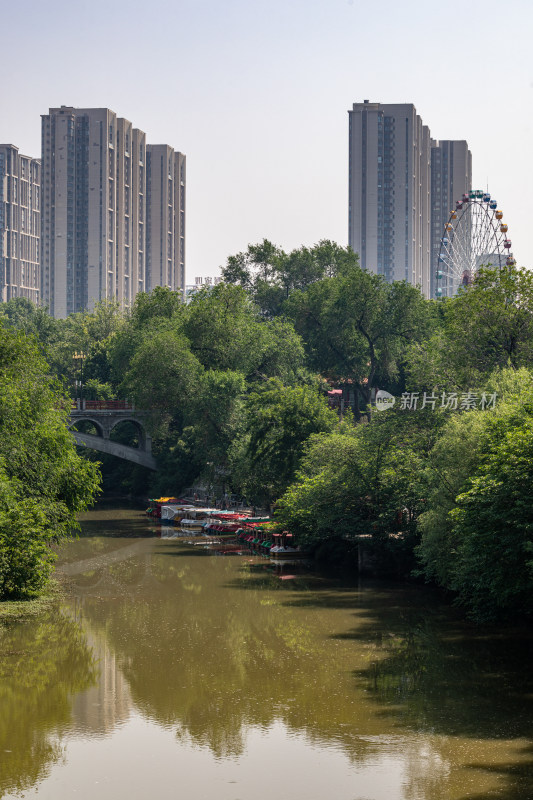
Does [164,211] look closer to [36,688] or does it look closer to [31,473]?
[31,473]

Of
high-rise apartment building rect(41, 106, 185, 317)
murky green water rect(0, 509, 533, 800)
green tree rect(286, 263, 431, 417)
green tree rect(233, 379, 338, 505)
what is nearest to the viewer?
murky green water rect(0, 509, 533, 800)

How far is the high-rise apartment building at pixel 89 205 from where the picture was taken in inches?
6590

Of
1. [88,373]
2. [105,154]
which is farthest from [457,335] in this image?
[105,154]

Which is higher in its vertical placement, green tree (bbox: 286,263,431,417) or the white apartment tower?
the white apartment tower

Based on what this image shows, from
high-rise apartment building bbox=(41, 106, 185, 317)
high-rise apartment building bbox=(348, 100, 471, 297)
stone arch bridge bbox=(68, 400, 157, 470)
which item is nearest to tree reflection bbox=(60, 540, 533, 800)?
stone arch bridge bbox=(68, 400, 157, 470)

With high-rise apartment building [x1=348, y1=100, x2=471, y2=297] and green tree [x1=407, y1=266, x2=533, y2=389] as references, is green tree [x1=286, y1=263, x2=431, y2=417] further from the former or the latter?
high-rise apartment building [x1=348, y1=100, x2=471, y2=297]

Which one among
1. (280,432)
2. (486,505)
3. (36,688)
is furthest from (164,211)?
(36,688)

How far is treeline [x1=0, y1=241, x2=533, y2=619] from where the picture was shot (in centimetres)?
3250

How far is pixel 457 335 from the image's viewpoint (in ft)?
157

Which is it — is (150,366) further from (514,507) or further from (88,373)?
(514,507)

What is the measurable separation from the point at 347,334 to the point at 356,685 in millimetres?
53330

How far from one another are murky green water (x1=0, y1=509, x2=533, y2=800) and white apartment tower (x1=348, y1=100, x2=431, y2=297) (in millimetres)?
138827

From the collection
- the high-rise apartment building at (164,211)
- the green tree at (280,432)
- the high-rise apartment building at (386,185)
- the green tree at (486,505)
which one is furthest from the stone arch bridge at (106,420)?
the high-rise apartment building at (164,211)

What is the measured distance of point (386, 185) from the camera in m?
173
